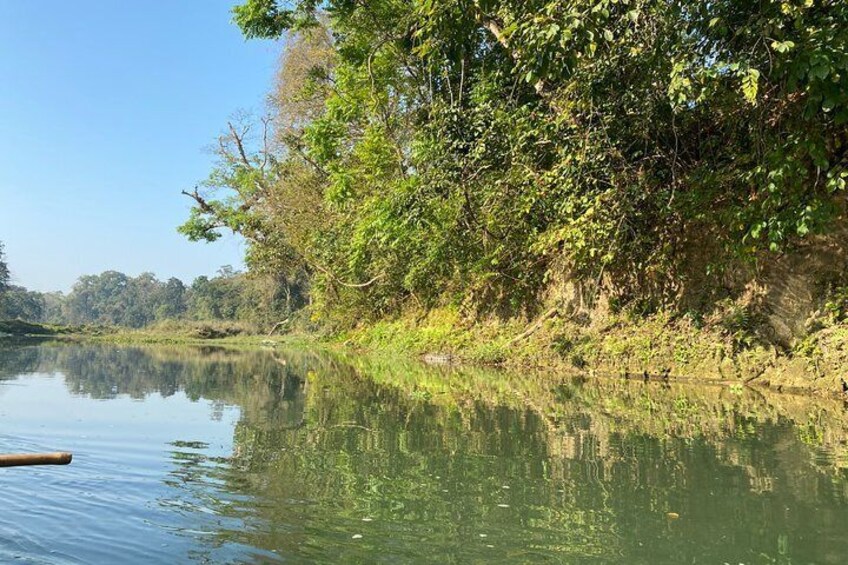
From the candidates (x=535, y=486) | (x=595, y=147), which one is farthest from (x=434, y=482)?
(x=595, y=147)

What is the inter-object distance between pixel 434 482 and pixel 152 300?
84.5 meters

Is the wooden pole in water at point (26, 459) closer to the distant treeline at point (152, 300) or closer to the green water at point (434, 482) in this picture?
the green water at point (434, 482)

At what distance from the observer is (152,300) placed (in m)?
79.9

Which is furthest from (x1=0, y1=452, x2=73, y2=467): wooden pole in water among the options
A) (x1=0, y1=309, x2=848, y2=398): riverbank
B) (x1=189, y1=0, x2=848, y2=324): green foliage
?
(x1=0, y1=309, x2=848, y2=398): riverbank

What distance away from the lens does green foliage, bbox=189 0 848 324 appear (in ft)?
19.9

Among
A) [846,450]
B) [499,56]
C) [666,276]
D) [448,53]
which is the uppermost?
[499,56]

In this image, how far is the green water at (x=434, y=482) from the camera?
2.68 m

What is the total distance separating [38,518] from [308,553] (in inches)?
59.5

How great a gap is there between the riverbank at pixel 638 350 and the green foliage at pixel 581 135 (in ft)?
2.40

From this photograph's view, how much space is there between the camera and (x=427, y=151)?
35.6ft

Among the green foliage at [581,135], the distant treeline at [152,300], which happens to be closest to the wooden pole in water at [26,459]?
the green foliage at [581,135]

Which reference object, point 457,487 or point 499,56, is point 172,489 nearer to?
point 457,487

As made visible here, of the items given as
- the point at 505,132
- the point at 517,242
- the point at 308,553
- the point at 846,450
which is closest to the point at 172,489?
the point at 308,553

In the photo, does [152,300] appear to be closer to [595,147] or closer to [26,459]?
[595,147]
